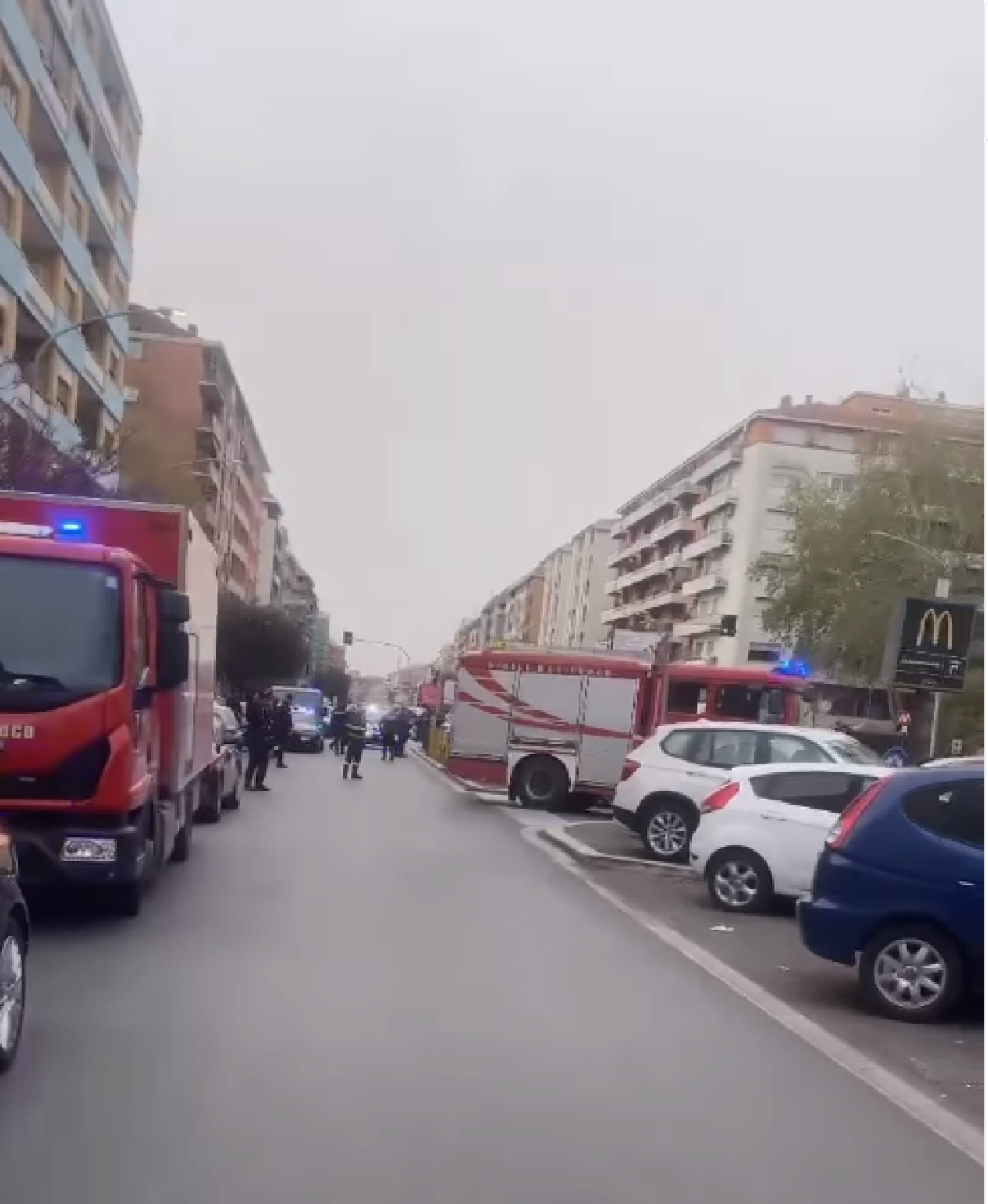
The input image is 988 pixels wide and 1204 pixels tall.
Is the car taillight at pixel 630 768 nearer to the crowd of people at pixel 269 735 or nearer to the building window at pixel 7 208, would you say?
the crowd of people at pixel 269 735

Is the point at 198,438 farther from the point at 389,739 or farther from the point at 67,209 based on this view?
the point at 67,209

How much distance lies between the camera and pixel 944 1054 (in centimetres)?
788

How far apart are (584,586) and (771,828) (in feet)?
400

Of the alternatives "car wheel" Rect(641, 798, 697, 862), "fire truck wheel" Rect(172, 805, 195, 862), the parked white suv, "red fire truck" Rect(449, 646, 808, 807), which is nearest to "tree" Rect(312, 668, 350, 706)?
"red fire truck" Rect(449, 646, 808, 807)

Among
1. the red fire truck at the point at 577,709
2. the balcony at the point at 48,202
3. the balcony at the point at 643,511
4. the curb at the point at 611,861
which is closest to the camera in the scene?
the curb at the point at 611,861

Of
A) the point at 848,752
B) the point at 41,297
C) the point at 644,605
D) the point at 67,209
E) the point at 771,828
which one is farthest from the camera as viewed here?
the point at 644,605

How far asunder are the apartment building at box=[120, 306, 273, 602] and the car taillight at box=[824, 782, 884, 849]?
21.8m

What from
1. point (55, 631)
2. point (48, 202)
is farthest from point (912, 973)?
point (48, 202)

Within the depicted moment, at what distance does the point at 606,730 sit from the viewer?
24953mm

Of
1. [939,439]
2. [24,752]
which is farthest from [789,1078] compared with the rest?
[939,439]

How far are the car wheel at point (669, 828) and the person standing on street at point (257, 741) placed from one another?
10.5 m

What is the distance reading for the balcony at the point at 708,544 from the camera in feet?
282

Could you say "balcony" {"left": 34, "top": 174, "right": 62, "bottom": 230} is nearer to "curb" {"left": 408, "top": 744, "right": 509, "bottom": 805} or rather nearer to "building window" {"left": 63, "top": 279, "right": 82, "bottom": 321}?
"building window" {"left": 63, "top": 279, "right": 82, "bottom": 321}

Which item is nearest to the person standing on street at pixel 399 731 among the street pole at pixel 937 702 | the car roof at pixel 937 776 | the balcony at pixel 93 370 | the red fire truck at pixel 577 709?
the balcony at pixel 93 370
